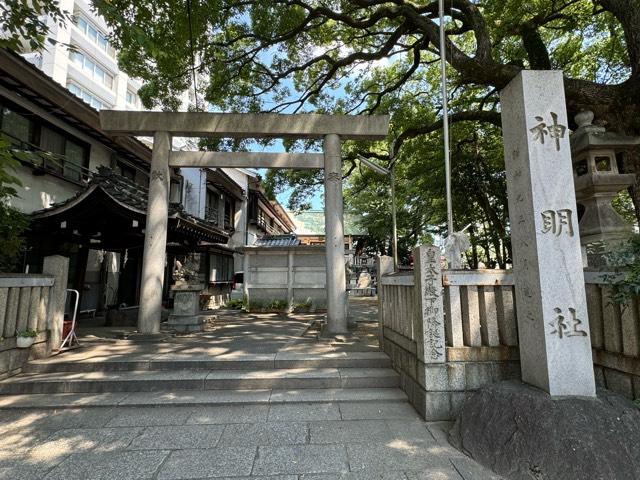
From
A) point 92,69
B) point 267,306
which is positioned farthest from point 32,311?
point 92,69

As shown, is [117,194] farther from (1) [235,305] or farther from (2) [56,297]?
(1) [235,305]

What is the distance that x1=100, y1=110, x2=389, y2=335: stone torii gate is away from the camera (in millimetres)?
7582

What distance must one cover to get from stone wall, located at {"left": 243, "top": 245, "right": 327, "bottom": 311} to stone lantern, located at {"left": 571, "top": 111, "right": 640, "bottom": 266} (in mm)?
9114

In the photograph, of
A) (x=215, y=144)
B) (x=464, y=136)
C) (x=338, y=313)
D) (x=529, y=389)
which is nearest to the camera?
(x=529, y=389)

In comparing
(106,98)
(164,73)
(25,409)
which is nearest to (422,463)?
(25,409)

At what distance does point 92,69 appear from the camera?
3138cm

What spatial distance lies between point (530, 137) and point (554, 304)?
1894 millimetres

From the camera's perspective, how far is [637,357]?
3463 millimetres

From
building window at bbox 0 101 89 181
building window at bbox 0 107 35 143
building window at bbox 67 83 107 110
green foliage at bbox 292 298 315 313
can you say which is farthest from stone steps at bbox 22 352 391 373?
building window at bbox 67 83 107 110

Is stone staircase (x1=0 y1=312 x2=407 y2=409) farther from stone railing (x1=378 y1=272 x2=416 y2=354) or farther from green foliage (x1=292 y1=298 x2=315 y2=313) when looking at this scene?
green foliage (x1=292 y1=298 x2=315 y2=313)

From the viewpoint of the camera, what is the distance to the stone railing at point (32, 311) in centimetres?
532

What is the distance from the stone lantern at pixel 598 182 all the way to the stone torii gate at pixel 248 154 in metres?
3.88

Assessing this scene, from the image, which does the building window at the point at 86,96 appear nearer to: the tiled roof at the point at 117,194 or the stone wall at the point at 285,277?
the tiled roof at the point at 117,194

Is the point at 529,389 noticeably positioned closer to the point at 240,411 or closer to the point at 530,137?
the point at 530,137
